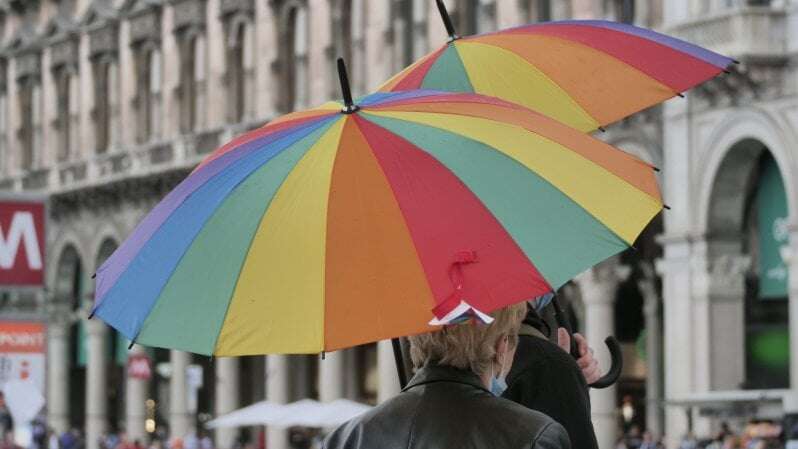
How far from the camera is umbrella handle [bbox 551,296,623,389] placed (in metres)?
8.03

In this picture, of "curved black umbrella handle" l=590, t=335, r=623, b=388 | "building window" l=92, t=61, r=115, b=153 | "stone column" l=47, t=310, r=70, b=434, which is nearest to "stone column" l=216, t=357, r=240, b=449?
"stone column" l=47, t=310, r=70, b=434

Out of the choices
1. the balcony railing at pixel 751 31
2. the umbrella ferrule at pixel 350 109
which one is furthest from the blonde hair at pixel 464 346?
the balcony railing at pixel 751 31

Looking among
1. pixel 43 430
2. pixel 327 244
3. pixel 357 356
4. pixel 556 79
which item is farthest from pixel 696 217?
pixel 327 244

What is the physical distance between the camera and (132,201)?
60.9 m

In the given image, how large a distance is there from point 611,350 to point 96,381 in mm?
55074

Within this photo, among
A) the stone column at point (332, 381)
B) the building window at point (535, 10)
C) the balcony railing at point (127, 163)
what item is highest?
the building window at point (535, 10)

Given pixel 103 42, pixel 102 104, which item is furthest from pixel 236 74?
pixel 102 104

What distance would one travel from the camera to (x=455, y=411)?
625 cm

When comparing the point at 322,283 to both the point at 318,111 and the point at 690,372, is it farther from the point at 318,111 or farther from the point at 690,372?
the point at 690,372

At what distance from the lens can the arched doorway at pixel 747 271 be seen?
38.7 m

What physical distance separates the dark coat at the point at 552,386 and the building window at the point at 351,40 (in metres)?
43.5

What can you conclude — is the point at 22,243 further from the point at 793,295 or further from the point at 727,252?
the point at 727,252

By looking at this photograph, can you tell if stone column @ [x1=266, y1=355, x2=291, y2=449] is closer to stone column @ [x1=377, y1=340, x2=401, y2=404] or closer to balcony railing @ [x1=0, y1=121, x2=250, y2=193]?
stone column @ [x1=377, y1=340, x2=401, y2=404]

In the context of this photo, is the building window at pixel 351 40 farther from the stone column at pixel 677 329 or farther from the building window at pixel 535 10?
the stone column at pixel 677 329
